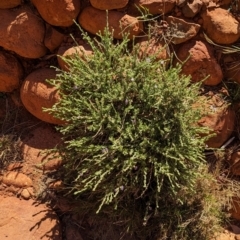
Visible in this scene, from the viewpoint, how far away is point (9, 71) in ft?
9.55

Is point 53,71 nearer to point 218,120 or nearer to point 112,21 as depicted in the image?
point 112,21

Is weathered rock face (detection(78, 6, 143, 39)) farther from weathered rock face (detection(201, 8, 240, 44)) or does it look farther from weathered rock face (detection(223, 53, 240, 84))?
weathered rock face (detection(223, 53, 240, 84))

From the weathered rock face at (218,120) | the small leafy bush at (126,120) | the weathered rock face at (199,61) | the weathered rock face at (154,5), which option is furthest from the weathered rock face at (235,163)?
the weathered rock face at (154,5)

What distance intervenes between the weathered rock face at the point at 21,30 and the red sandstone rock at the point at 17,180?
1.00 meters

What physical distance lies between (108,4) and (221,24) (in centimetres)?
85

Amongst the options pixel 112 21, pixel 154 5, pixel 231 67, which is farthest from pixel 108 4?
pixel 231 67

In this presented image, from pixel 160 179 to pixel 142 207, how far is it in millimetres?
363

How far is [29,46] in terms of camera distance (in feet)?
9.07

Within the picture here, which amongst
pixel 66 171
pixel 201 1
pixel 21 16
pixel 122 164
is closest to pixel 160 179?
pixel 122 164

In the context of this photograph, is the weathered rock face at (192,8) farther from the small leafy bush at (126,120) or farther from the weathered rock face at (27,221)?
the weathered rock face at (27,221)

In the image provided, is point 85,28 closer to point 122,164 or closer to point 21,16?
point 21,16

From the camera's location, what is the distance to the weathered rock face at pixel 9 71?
9.44 ft

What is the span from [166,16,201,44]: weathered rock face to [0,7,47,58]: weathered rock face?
3.18 ft

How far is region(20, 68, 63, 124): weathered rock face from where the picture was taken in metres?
2.83
